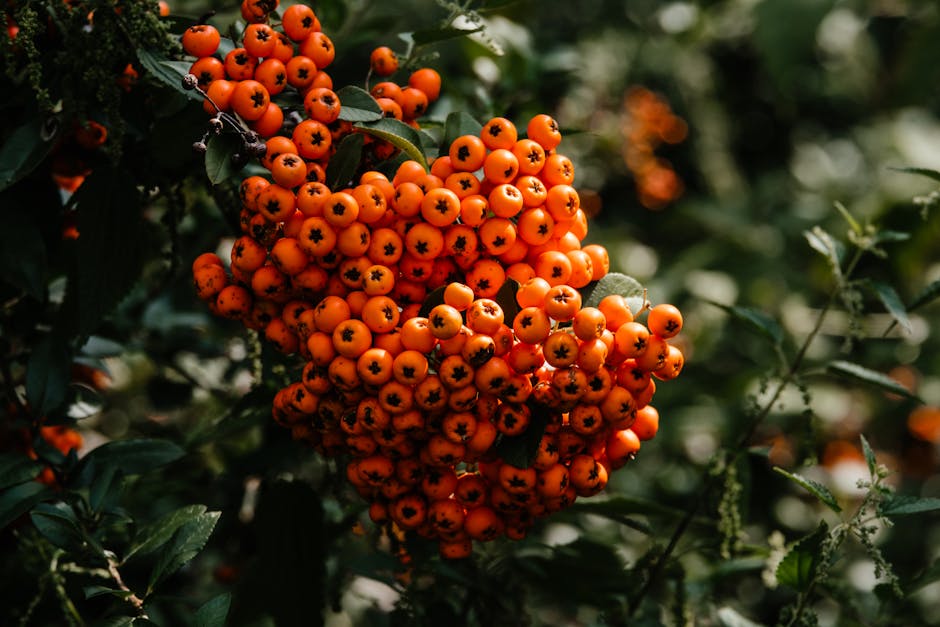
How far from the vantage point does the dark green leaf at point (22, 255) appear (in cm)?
220

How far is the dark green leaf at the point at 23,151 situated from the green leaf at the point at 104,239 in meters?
0.17

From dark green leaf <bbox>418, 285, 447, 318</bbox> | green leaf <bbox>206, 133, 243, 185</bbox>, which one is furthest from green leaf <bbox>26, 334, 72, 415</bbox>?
dark green leaf <bbox>418, 285, 447, 318</bbox>

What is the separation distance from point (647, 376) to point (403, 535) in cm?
94

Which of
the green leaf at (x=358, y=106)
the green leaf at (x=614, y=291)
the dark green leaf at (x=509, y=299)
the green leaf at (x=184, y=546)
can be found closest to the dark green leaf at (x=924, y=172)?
the green leaf at (x=614, y=291)

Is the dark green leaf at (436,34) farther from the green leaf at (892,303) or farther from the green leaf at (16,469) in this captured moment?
the green leaf at (16,469)

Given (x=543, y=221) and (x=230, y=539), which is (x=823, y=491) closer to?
(x=543, y=221)

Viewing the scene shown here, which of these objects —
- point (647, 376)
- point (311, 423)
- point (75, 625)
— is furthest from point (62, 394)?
point (647, 376)

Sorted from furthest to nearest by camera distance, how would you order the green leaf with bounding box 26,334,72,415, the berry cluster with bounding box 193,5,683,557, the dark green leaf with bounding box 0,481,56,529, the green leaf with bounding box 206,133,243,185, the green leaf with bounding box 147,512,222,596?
the green leaf with bounding box 26,334,72,415
the dark green leaf with bounding box 0,481,56,529
the green leaf with bounding box 147,512,222,596
the green leaf with bounding box 206,133,243,185
the berry cluster with bounding box 193,5,683,557

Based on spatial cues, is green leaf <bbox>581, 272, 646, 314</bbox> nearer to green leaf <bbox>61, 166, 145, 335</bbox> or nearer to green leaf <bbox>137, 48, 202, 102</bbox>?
green leaf <bbox>137, 48, 202, 102</bbox>

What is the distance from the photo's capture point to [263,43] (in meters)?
1.83

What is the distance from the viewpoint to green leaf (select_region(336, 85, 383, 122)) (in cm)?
186

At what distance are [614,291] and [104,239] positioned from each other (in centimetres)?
137

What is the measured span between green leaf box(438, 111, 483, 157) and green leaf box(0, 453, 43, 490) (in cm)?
137

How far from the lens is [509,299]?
1.79 m
